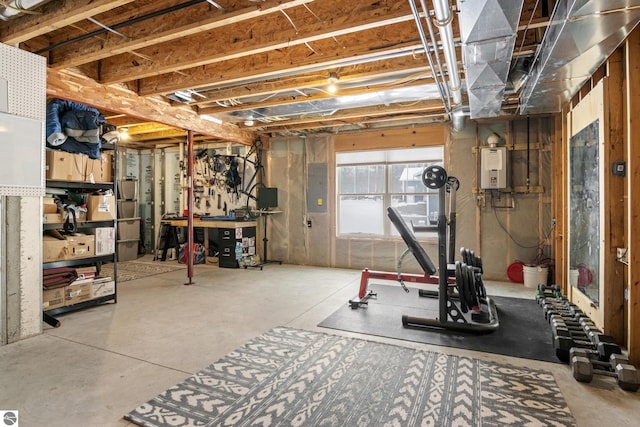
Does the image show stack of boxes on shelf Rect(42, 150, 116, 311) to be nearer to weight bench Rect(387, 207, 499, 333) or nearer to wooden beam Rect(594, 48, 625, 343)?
weight bench Rect(387, 207, 499, 333)

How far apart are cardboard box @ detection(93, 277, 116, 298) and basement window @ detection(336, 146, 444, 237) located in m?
3.94

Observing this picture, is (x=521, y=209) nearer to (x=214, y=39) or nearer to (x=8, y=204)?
(x=214, y=39)

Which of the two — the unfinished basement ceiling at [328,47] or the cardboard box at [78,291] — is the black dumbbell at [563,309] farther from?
the cardboard box at [78,291]

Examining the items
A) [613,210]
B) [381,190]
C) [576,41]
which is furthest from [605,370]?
[381,190]

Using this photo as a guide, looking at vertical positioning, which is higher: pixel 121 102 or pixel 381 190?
pixel 121 102

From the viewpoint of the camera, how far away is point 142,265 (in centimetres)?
700

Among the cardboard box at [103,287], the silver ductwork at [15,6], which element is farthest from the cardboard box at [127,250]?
the silver ductwork at [15,6]

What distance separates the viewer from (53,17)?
2.76 m

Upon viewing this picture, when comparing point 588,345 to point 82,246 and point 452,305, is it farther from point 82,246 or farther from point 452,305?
point 82,246

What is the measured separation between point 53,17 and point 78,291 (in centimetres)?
287

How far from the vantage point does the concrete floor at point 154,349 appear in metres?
2.09

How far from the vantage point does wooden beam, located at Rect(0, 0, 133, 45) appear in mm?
2531

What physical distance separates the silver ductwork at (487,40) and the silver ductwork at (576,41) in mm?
277

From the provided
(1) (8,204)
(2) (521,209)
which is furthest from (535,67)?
(1) (8,204)
